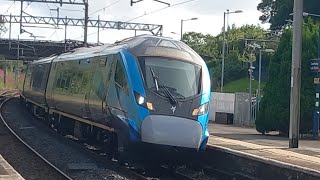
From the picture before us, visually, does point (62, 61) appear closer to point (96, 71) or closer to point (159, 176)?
point (96, 71)

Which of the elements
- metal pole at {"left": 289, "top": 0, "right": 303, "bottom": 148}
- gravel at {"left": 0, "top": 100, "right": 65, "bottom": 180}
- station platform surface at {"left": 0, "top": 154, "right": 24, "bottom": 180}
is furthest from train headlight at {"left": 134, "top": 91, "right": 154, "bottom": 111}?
metal pole at {"left": 289, "top": 0, "right": 303, "bottom": 148}

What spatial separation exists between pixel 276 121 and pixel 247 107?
875 cm

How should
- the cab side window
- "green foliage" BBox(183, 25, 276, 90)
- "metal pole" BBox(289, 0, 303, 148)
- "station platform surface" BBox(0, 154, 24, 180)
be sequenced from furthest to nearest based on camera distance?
"green foliage" BBox(183, 25, 276, 90), "metal pole" BBox(289, 0, 303, 148), the cab side window, "station platform surface" BBox(0, 154, 24, 180)

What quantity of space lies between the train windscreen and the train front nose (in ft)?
2.32

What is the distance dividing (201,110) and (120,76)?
82.5 inches

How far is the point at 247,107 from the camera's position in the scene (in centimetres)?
4012

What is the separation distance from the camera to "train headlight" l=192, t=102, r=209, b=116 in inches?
573

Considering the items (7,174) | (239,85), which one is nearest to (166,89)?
(7,174)

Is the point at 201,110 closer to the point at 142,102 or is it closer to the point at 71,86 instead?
the point at 142,102

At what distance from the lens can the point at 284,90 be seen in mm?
31641

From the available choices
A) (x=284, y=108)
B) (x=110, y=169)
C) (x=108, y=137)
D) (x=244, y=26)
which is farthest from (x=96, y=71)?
(x=244, y=26)

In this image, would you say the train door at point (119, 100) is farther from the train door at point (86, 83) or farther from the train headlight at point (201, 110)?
the train door at point (86, 83)

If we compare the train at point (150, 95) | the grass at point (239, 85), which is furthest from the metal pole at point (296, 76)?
the grass at point (239, 85)

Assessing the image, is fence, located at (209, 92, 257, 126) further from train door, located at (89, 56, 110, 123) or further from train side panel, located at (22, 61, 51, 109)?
train door, located at (89, 56, 110, 123)
